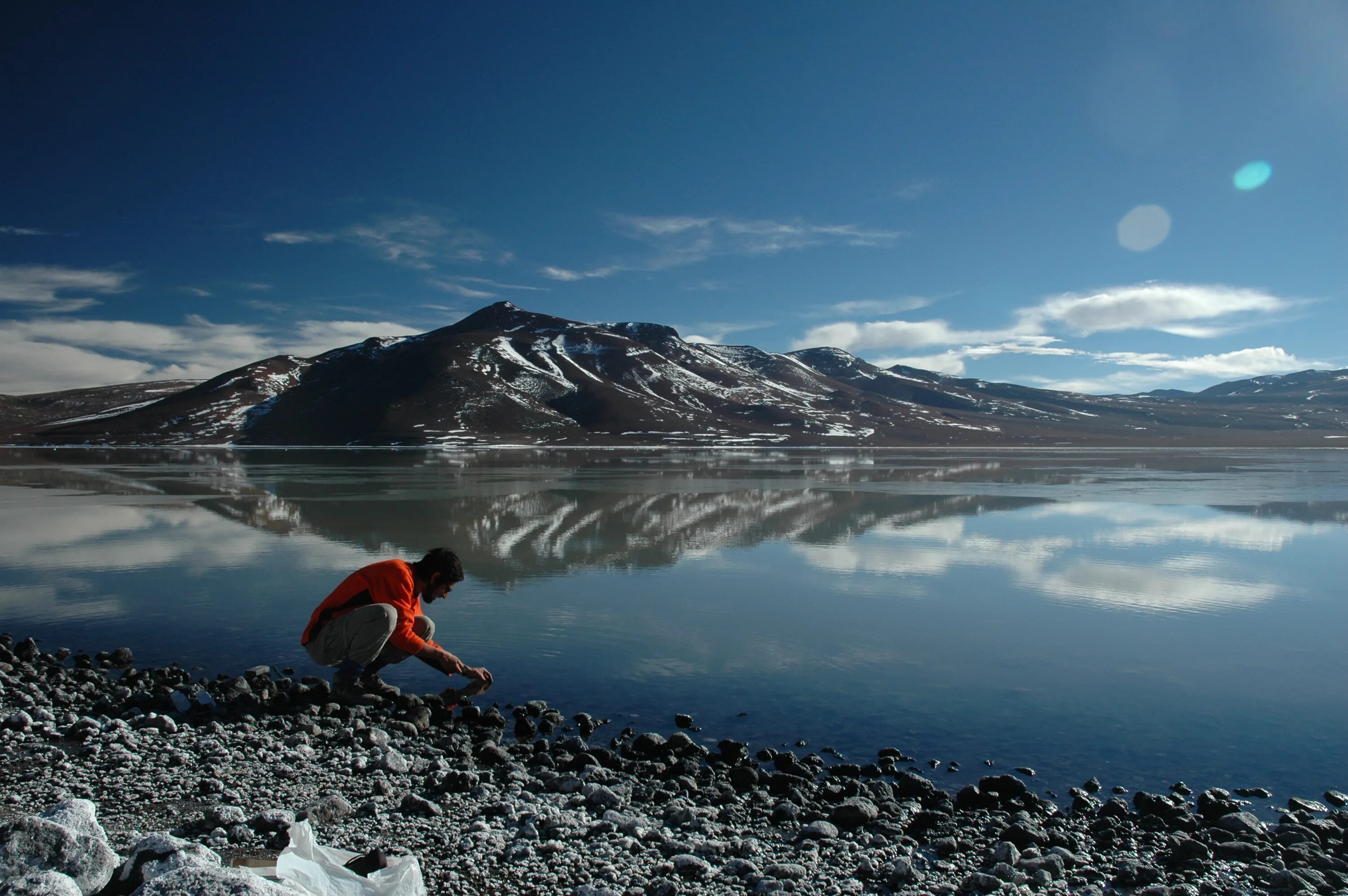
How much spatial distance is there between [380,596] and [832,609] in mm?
7744

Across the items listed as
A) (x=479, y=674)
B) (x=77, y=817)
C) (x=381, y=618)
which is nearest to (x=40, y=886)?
(x=77, y=817)

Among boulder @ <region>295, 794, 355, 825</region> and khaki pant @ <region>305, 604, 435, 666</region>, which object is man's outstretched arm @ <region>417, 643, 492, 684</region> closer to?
khaki pant @ <region>305, 604, 435, 666</region>

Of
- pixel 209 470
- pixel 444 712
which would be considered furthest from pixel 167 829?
pixel 209 470

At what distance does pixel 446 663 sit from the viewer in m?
8.32

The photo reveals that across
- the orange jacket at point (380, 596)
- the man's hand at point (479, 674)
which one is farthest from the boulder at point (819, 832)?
the orange jacket at point (380, 596)

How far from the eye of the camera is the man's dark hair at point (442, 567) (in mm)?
8211

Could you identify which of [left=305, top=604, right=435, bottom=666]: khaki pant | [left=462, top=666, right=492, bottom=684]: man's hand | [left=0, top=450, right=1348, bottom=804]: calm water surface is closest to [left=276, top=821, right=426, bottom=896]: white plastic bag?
[left=462, top=666, right=492, bottom=684]: man's hand

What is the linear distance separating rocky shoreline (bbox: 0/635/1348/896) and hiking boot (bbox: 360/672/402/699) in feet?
0.96

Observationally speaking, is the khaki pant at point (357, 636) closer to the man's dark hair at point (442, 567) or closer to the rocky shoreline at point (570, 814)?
the man's dark hair at point (442, 567)

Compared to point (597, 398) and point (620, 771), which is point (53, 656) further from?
point (597, 398)

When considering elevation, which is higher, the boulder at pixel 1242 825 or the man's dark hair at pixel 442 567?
the man's dark hair at pixel 442 567

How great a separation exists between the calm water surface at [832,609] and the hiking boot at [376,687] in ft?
1.95

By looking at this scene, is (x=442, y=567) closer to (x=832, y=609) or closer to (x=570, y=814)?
(x=570, y=814)

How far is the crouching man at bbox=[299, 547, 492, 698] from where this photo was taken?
8.25m
